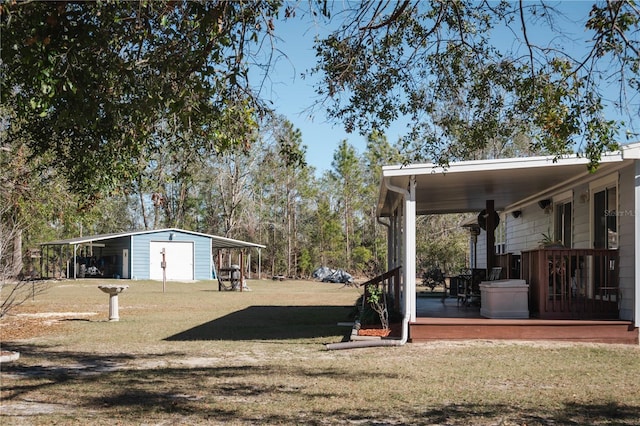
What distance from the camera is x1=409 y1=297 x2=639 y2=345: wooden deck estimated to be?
10383mm

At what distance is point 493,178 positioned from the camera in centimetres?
1198

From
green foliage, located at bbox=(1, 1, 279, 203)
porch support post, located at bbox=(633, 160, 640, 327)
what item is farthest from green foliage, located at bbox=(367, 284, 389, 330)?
green foliage, located at bbox=(1, 1, 279, 203)

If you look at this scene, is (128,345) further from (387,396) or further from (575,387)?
(575,387)

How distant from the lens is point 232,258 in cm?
5225

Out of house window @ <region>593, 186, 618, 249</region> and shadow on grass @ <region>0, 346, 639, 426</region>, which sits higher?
house window @ <region>593, 186, 618, 249</region>

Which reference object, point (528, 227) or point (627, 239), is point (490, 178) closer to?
point (627, 239)

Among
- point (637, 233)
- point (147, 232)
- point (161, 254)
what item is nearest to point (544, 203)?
point (637, 233)

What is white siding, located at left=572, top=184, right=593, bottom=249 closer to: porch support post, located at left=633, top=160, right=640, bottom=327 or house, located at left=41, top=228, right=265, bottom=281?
porch support post, located at left=633, top=160, right=640, bottom=327

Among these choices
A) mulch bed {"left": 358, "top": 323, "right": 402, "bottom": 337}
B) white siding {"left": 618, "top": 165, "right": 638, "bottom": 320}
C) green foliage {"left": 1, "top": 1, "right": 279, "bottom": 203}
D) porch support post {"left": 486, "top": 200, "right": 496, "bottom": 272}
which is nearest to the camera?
green foliage {"left": 1, "top": 1, "right": 279, "bottom": 203}

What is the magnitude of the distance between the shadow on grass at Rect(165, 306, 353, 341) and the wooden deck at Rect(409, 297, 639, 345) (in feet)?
6.98

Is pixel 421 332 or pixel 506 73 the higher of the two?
pixel 506 73

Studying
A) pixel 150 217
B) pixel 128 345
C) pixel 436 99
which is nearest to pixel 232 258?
pixel 150 217

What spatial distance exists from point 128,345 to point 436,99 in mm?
6227

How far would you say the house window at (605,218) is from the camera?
36.6 ft
